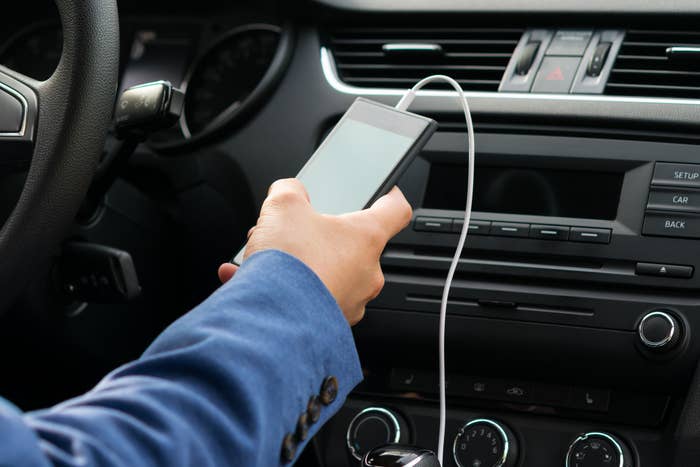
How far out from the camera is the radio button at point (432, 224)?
1398mm

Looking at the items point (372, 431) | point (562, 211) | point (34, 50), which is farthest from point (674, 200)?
point (34, 50)

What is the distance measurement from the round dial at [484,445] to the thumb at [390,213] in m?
0.51

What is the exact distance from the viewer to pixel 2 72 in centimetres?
114

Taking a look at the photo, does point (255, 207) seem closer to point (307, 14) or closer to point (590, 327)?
point (307, 14)

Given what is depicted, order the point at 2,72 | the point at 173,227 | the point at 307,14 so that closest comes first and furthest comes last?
the point at 2,72 → the point at 307,14 → the point at 173,227

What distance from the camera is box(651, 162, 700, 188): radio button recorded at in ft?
4.27

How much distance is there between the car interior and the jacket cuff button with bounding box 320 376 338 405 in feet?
1.59

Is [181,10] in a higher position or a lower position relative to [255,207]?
higher

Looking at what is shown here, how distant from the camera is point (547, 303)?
136 centimetres

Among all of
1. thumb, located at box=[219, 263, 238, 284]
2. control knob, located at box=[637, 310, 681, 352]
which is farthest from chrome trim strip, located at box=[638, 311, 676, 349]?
thumb, located at box=[219, 263, 238, 284]

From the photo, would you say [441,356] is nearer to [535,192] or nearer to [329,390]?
[535,192]

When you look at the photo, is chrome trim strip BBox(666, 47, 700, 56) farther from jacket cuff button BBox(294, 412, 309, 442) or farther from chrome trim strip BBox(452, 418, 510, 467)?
jacket cuff button BBox(294, 412, 309, 442)

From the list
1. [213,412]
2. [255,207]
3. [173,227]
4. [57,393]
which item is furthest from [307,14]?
[213,412]

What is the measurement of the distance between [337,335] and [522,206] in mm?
660
